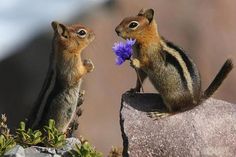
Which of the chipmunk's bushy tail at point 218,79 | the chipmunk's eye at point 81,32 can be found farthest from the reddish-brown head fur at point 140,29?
the chipmunk's bushy tail at point 218,79

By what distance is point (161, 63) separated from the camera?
615 centimetres

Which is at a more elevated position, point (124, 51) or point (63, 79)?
point (124, 51)

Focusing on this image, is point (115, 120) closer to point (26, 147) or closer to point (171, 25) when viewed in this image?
point (171, 25)

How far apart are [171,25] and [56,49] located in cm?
396

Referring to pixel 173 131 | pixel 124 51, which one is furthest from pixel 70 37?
pixel 173 131

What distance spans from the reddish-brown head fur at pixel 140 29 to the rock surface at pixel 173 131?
431mm

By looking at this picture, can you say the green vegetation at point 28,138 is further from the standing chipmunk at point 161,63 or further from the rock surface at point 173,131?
the standing chipmunk at point 161,63

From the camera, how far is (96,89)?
31.9 ft

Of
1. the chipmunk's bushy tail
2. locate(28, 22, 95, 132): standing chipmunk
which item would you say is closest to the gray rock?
locate(28, 22, 95, 132): standing chipmunk

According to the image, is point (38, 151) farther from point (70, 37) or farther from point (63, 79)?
point (70, 37)

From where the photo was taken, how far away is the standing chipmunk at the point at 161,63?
20.1ft

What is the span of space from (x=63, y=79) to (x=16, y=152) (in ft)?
2.87

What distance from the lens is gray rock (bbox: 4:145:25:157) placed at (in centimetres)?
561

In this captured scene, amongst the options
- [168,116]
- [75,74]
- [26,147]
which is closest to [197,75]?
[168,116]
